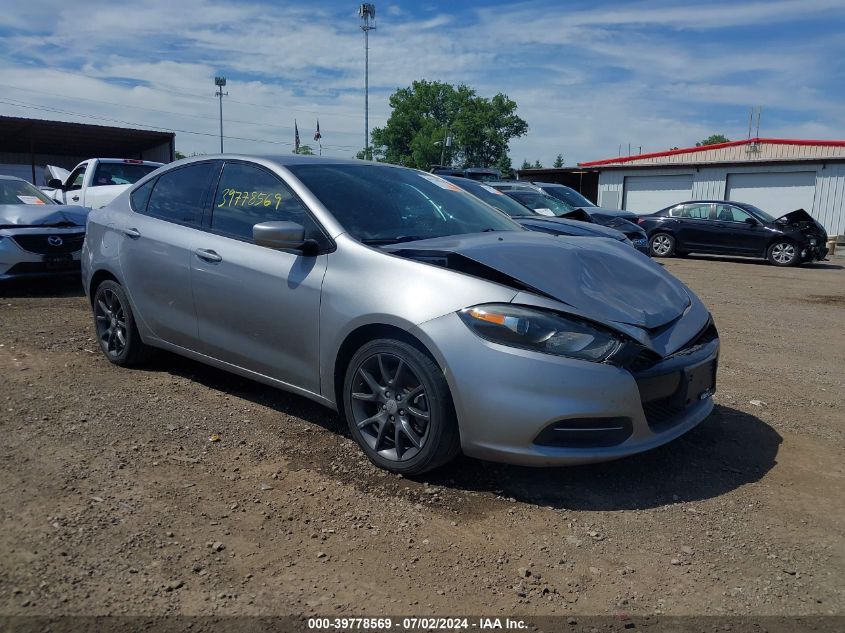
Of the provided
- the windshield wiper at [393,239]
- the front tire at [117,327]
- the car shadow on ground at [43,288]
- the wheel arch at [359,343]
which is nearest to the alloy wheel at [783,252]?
the car shadow on ground at [43,288]

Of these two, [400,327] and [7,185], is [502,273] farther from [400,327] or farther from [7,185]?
[7,185]

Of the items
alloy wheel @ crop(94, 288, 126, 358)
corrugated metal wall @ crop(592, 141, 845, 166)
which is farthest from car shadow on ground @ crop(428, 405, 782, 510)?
corrugated metal wall @ crop(592, 141, 845, 166)

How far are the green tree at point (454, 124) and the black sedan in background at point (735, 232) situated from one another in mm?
65062

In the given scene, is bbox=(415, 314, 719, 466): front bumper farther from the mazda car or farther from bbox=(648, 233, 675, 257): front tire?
bbox=(648, 233, 675, 257): front tire

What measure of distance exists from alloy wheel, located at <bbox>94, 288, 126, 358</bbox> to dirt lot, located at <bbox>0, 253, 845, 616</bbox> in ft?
1.47

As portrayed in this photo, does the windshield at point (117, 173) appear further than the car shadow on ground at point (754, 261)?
No

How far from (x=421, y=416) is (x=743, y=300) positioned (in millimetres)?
8082

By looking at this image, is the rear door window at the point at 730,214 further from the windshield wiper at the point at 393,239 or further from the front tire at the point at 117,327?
the front tire at the point at 117,327

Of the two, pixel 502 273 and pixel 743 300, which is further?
pixel 743 300

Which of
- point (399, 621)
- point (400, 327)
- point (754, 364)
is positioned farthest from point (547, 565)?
point (754, 364)

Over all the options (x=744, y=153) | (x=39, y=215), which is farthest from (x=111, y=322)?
(x=744, y=153)

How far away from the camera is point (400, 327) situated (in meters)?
3.36

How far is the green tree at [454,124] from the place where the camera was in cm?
8188

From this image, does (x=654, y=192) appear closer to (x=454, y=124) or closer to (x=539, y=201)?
(x=539, y=201)
